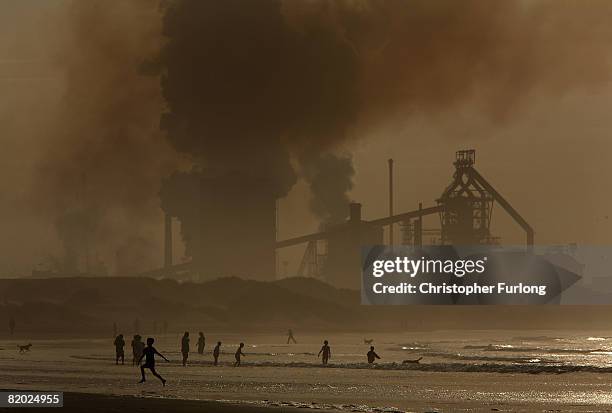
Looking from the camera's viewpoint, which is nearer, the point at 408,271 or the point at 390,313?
the point at 408,271

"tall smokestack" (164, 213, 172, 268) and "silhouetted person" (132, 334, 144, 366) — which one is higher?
"tall smokestack" (164, 213, 172, 268)

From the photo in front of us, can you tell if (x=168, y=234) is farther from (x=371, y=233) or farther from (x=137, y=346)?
(x=137, y=346)

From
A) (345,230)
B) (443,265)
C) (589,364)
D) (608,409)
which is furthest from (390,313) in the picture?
(608,409)

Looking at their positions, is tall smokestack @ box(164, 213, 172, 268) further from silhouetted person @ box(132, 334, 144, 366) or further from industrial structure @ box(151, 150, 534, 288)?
silhouetted person @ box(132, 334, 144, 366)

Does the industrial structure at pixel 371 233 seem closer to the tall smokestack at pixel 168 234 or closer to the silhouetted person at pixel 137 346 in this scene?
the tall smokestack at pixel 168 234

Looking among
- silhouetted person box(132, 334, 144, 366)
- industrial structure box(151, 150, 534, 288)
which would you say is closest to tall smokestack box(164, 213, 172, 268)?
industrial structure box(151, 150, 534, 288)

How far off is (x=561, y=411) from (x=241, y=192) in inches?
4530

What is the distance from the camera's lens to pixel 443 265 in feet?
363

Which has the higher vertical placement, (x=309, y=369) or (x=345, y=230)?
(x=345, y=230)

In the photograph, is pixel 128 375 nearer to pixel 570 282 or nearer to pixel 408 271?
pixel 408 271

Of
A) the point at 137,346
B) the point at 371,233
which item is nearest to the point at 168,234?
the point at 371,233

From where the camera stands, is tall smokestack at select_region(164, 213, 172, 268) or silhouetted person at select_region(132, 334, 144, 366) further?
tall smokestack at select_region(164, 213, 172, 268)

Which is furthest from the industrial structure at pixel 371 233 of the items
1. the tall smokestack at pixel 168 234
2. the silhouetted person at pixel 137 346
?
the silhouetted person at pixel 137 346

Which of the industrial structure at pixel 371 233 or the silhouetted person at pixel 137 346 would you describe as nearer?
the silhouetted person at pixel 137 346
